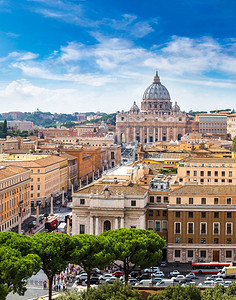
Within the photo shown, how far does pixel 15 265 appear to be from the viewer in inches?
1347

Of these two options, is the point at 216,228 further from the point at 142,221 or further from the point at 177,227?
the point at 142,221

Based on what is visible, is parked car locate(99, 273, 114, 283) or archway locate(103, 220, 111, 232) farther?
archway locate(103, 220, 111, 232)

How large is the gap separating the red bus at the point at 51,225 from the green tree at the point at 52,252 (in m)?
26.8

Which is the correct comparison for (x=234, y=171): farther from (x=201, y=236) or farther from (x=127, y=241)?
(x=127, y=241)

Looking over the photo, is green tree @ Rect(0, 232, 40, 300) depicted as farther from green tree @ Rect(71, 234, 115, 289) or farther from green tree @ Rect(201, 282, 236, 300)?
green tree @ Rect(201, 282, 236, 300)

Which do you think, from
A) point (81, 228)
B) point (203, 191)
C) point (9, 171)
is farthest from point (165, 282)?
point (9, 171)

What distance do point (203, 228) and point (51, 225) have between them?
19.7 metres

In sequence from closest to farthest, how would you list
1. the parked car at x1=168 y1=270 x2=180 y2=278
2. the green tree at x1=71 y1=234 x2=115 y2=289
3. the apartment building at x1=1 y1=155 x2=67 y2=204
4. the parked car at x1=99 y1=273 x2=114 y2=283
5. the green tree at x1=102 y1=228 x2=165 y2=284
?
the green tree at x1=71 y1=234 x2=115 y2=289
the green tree at x1=102 y1=228 x2=165 y2=284
the parked car at x1=99 y1=273 x2=114 y2=283
the parked car at x1=168 y1=270 x2=180 y2=278
the apartment building at x1=1 y1=155 x2=67 y2=204

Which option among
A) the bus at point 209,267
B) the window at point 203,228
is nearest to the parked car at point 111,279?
the bus at point 209,267

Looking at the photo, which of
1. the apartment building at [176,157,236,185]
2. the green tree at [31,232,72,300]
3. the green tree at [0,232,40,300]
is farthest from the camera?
the apartment building at [176,157,236,185]

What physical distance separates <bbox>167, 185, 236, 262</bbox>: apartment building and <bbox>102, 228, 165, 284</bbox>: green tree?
8.06m

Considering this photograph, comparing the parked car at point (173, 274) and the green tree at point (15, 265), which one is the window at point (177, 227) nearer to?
the parked car at point (173, 274)

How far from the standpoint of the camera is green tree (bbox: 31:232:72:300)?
127 feet

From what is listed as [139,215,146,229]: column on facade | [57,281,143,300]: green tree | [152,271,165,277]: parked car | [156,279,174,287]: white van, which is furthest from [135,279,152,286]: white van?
[139,215,146,229]: column on facade
